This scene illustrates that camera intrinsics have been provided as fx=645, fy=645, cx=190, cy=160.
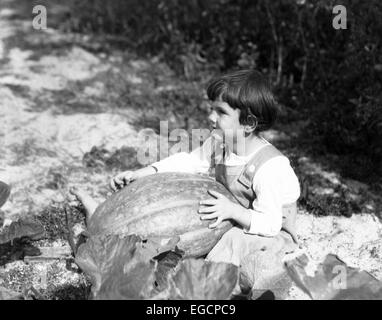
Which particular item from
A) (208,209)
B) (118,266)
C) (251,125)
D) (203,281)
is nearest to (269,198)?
(208,209)

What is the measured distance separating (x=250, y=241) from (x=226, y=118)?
63cm

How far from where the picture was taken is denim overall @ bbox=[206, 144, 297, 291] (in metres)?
3.04

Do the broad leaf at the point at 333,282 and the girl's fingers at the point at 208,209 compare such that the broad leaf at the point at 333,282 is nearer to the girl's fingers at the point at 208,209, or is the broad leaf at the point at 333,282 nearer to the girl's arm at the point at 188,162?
the girl's fingers at the point at 208,209

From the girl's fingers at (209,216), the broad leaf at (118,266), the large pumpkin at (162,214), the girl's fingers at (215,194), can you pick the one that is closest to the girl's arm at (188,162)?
the large pumpkin at (162,214)

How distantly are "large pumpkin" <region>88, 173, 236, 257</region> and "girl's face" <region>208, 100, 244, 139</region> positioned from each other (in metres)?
0.30

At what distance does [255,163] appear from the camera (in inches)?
131

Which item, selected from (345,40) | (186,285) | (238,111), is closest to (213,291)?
(186,285)

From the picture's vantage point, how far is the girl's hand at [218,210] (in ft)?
10.4

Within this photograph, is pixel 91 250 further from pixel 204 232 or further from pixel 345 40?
pixel 345 40

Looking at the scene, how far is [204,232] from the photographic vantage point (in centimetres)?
322

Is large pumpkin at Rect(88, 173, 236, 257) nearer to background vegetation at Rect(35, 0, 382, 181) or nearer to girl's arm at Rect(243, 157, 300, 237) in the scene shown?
girl's arm at Rect(243, 157, 300, 237)

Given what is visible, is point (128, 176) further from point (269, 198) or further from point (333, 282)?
point (333, 282)

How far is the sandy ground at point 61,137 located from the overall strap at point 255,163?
2.06ft

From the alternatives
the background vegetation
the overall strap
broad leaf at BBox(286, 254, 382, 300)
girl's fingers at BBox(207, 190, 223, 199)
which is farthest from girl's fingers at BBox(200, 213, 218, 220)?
the background vegetation
